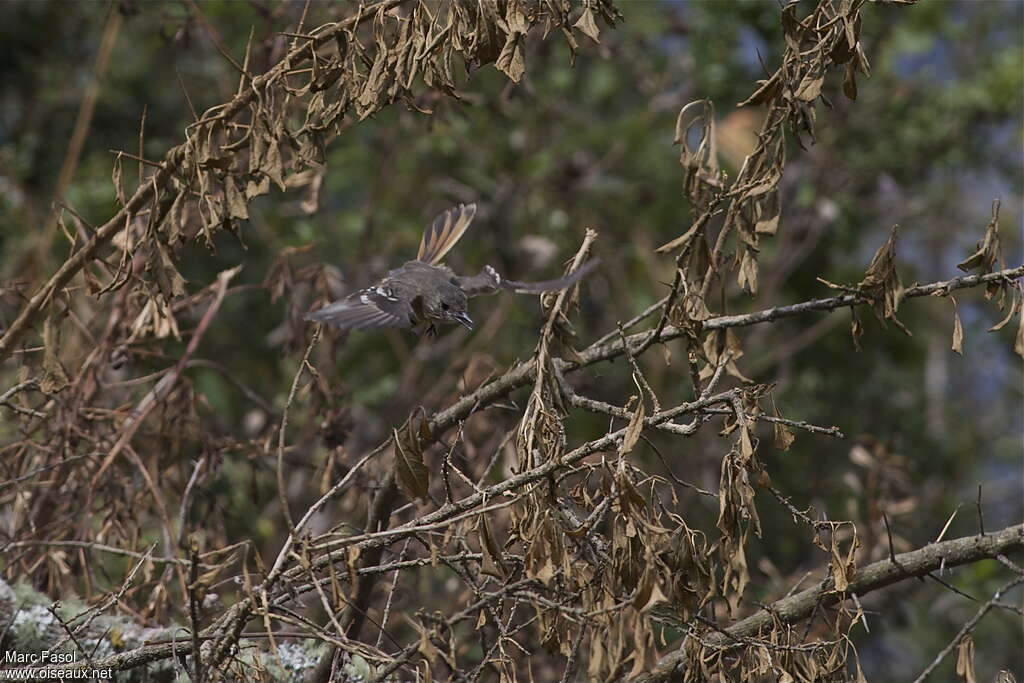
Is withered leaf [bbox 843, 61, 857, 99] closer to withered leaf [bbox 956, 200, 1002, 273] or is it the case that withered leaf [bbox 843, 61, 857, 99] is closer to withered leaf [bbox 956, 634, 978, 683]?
withered leaf [bbox 956, 200, 1002, 273]

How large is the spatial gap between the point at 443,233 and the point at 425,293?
220 mm

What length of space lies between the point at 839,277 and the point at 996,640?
1.70 metres

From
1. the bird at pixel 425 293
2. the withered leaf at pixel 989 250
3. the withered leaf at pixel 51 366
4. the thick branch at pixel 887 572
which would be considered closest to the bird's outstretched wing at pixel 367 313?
the bird at pixel 425 293

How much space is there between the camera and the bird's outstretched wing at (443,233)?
2.74m

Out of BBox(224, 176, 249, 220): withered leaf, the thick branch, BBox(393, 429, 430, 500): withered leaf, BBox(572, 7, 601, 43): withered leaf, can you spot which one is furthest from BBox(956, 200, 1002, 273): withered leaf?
BBox(224, 176, 249, 220): withered leaf

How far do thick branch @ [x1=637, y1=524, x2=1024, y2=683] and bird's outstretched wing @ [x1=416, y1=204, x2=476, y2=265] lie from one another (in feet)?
3.70

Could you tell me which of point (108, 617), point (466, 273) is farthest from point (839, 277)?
point (108, 617)

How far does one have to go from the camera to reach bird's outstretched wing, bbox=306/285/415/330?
7.06ft

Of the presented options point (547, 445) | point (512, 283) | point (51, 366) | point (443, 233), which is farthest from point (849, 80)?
point (51, 366)

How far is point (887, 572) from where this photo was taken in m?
2.32

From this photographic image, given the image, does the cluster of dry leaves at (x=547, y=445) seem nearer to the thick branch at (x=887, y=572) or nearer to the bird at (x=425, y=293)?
the thick branch at (x=887, y=572)

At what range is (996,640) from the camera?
4773 millimetres

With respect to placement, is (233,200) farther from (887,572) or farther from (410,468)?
(887,572)

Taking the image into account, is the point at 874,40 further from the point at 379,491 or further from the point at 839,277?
the point at 379,491
